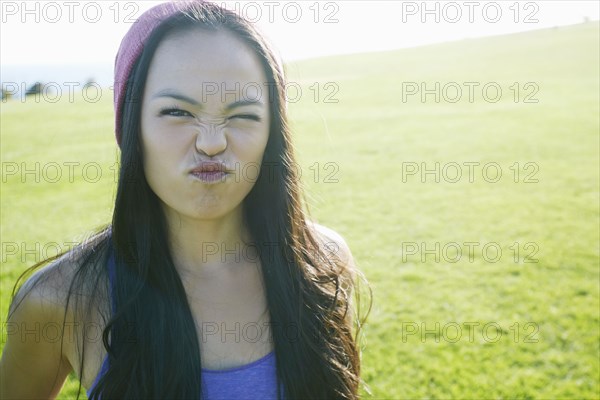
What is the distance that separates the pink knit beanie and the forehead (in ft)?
0.25

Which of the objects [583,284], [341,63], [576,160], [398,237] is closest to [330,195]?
[398,237]

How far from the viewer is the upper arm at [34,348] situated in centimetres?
182

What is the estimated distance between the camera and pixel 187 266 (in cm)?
204

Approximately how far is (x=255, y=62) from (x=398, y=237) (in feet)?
21.1

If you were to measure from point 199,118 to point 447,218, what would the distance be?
7519mm

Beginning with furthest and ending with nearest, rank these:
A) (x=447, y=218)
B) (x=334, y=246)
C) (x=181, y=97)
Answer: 1. (x=447, y=218)
2. (x=334, y=246)
3. (x=181, y=97)

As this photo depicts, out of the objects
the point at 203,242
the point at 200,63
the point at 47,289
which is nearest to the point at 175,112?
the point at 200,63

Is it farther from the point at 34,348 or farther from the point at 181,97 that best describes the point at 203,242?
the point at 34,348

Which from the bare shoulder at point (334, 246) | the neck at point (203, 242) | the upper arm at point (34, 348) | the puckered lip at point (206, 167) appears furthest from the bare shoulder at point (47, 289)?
the bare shoulder at point (334, 246)

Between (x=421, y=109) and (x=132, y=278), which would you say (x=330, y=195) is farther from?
(x=421, y=109)

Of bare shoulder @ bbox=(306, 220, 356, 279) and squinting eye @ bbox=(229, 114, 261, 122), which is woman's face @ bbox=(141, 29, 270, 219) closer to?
squinting eye @ bbox=(229, 114, 261, 122)

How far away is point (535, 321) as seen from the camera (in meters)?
5.28

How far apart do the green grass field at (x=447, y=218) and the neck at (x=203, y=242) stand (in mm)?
534

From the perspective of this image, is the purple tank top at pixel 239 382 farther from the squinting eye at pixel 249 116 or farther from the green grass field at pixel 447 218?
the green grass field at pixel 447 218
